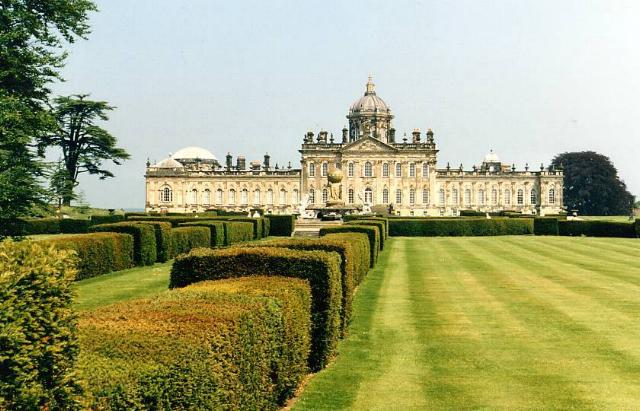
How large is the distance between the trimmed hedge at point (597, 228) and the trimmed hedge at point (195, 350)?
Answer: 37.9 m

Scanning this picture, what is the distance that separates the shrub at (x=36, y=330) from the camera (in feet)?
12.9

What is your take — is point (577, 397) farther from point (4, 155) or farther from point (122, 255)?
point (4, 155)

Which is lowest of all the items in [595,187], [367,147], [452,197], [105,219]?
[105,219]

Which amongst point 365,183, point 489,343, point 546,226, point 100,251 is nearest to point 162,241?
point 100,251

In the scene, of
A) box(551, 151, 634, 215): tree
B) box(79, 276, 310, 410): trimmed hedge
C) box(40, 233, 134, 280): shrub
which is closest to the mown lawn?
box(79, 276, 310, 410): trimmed hedge

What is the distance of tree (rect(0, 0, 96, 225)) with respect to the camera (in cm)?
2272

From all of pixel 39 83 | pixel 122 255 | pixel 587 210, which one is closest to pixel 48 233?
pixel 39 83

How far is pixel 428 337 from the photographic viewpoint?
40.9ft

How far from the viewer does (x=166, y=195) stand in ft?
298

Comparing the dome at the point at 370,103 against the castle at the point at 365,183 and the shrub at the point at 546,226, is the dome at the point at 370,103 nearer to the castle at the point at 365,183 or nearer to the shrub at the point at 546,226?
the castle at the point at 365,183

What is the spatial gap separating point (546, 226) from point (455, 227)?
5.96 metres

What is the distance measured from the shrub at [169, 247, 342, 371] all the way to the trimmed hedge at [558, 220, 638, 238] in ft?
117

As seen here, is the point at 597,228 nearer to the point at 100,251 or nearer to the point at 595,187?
the point at 100,251

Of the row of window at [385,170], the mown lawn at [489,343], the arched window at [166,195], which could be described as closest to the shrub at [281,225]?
the mown lawn at [489,343]
